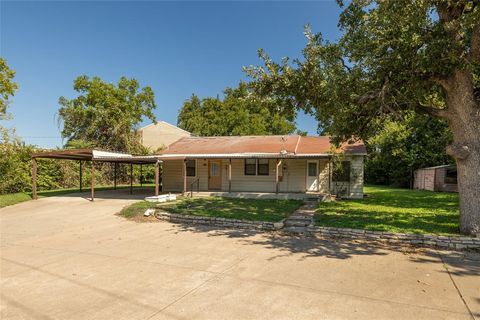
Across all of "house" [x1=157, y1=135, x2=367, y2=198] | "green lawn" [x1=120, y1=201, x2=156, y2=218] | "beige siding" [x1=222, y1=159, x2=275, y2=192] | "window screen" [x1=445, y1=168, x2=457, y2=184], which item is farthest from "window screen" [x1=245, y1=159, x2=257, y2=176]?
"window screen" [x1=445, y1=168, x2=457, y2=184]

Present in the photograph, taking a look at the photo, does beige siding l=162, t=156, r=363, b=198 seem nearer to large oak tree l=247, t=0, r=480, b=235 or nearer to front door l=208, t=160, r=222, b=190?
front door l=208, t=160, r=222, b=190

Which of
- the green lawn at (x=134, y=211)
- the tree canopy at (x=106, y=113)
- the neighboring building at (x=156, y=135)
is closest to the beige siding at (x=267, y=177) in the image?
the green lawn at (x=134, y=211)

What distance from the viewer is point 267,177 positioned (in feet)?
58.8

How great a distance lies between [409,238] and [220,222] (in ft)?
17.2

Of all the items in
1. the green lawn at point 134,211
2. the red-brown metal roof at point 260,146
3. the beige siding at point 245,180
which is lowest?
the green lawn at point 134,211

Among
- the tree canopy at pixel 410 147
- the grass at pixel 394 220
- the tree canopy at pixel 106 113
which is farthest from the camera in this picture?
the tree canopy at pixel 106 113

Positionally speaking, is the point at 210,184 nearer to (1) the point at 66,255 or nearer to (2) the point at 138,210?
(2) the point at 138,210

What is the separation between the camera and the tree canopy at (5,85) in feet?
57.8

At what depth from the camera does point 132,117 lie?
3134cm

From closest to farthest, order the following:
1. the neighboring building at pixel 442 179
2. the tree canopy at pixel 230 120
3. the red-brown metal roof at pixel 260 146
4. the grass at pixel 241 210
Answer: the grass at pixel 241 210, the red-brown metal roof at pixel 260 146, the neighboring building at pixel 442 179, the tree canopy at pixel 230 120

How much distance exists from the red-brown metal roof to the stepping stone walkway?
16.0 ft

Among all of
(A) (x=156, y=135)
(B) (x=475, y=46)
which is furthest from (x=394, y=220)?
(A) (x=156, y=135)

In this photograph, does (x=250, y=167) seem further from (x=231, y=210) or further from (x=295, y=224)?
(x=295, y=224)

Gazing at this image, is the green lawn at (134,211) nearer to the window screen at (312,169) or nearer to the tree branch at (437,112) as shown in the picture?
the window screen at (312,169)
